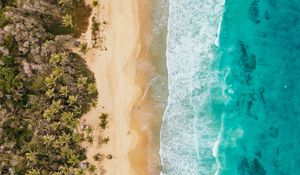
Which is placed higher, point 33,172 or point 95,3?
point 95,3

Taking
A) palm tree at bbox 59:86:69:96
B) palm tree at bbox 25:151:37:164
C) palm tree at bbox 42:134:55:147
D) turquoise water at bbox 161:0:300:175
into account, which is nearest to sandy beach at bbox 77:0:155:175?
turquoise water at bbox 161:0:300:175

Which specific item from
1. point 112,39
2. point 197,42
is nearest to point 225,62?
point 197,42

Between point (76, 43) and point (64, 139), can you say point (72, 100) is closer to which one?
point (64, 139)

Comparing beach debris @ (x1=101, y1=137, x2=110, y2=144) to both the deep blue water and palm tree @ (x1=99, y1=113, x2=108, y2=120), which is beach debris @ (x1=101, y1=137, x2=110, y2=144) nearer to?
palm tree @ (x1=99, y1=113, x2=108, y2=120)

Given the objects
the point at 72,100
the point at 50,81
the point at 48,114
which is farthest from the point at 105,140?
the point at 50,81

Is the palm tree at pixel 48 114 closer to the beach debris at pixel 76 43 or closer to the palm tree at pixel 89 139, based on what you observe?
the palm tree at pixel 89 139

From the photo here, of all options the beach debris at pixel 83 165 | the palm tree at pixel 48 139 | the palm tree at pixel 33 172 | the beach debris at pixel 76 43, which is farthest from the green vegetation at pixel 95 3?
the palm tree at pixel 33 172
